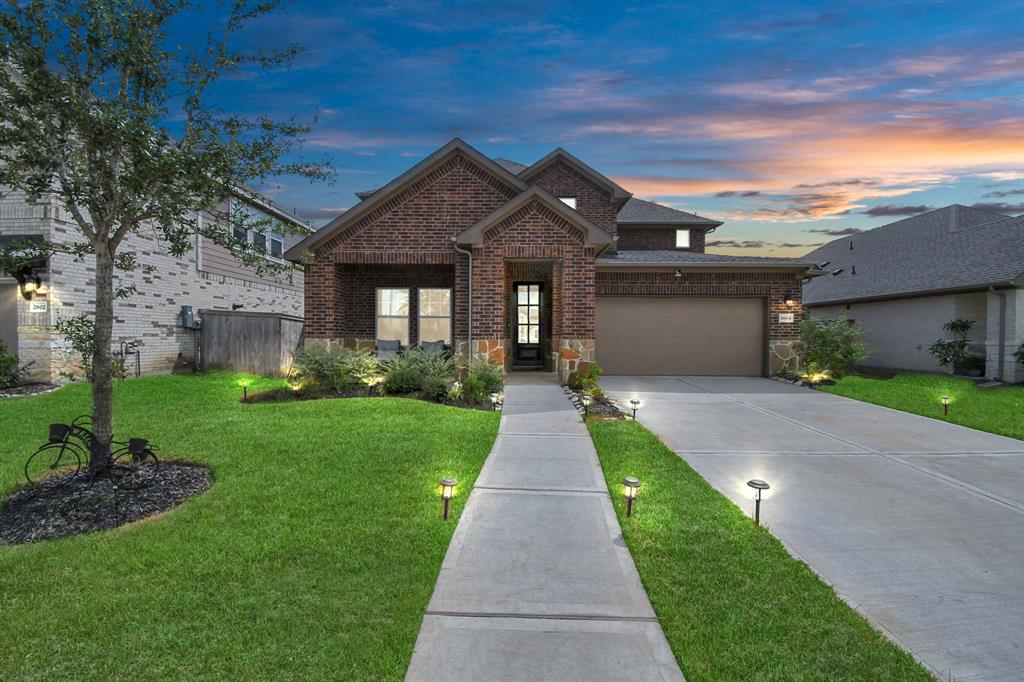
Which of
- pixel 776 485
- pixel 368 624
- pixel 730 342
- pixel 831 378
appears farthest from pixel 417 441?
pixel 831 378

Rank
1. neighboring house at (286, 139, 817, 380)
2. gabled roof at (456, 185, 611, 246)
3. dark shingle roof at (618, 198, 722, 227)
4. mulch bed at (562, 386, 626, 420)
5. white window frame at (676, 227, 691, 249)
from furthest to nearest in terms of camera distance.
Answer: white window frame at (676, 227, 691, 249) < dark shingle roof at (618, 198, 722, 227) < neighboring house at (286, 139, 817, 380) < gabled roof at (456, 185, 611, 246) < mulch bed at (562, 386, 626, 420)

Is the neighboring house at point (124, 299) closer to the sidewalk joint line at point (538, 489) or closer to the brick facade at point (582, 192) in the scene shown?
the sidewalk joint line at point (538, 489)

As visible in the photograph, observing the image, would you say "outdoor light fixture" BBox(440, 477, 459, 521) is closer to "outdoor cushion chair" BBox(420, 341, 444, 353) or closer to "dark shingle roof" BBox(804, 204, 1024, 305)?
"outdoor cushion chair" BBox(420, 341, 444, 353)

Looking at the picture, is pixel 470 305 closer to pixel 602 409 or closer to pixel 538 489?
pixel 602 409

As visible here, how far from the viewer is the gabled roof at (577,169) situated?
1744cm

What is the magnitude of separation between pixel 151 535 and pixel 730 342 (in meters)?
15.3

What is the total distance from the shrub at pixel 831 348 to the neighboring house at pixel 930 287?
4.11 metres

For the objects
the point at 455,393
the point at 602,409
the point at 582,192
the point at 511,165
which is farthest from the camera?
the point at 511,165

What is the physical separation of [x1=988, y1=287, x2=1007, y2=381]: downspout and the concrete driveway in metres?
8.12

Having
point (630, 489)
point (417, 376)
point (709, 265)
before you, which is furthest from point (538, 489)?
point (709, 265)

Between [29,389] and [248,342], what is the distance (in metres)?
4.85

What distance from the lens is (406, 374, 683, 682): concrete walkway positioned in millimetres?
2643

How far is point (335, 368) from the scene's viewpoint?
10.9 m

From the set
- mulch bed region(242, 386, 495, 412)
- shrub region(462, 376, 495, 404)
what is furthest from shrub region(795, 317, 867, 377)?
mulch bed region(242, 386, 495, 412)
